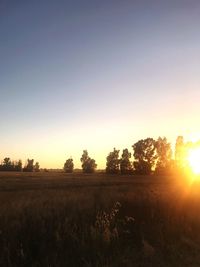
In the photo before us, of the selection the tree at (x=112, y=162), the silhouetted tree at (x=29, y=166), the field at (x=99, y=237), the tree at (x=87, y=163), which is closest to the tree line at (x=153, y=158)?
the tree at (x=112, y=162)

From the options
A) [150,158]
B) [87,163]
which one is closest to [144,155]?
[150,158]

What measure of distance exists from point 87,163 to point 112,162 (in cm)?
3232

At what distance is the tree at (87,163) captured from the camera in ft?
533

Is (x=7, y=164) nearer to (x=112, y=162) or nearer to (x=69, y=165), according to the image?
(x=69, y=165)

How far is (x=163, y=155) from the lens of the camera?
126 metres

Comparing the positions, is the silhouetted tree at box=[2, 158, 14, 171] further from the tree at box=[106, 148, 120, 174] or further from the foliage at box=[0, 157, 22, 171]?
the tree at box=[106, 148, 120, 174]

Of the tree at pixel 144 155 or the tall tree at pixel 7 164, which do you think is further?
the tall tree at pixel 7 164

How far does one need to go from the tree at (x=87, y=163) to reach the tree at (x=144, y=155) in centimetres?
4047

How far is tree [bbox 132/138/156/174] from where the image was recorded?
390 ft

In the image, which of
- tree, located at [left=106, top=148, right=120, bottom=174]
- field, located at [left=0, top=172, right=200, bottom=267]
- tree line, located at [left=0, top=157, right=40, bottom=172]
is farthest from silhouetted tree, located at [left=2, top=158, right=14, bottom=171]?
field, located at [left=0, top=172, right=200, bottom=267]

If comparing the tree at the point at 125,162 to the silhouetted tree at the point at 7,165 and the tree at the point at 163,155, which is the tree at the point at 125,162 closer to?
the tree at the point at 163,155

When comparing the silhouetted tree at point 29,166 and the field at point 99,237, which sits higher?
the silhouetted tree at point 29,166

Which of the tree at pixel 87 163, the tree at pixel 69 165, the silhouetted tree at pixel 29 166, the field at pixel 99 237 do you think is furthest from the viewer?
the tree at pixel 69 165

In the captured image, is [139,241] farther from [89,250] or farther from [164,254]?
[89,250]
